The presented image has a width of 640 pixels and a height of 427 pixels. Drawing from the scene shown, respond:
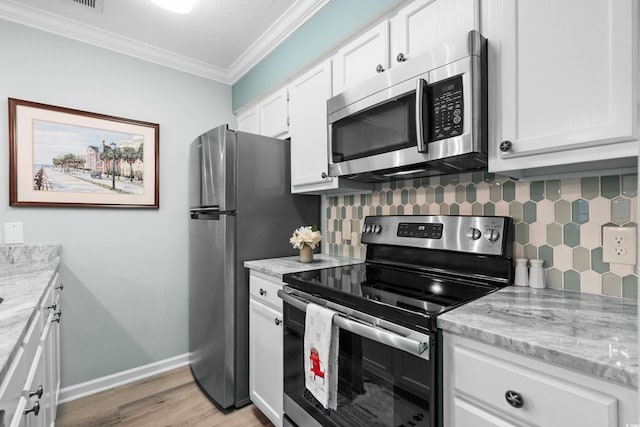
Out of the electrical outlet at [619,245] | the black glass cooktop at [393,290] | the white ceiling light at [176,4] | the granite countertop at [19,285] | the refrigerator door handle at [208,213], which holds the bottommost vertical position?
the black glass cooktop at [393,290]

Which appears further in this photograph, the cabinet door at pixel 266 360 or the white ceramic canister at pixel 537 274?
the cabinet door at pixel 266 360

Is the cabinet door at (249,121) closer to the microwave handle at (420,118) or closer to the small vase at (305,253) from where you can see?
the small vase at (305,253)

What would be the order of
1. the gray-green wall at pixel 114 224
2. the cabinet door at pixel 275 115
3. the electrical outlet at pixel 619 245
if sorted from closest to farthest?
the electrical outlet at pixel 619 245
the gray-green wall at pixel 114 224
the cabinet door at pixel 275 115

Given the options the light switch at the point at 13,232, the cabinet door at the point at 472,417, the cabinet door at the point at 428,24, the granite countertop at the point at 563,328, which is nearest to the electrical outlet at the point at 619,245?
the granite countertop at the point at 563,328

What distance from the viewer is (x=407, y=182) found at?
179 cm

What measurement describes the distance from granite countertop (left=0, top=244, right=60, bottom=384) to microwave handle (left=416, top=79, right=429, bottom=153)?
4.35ft

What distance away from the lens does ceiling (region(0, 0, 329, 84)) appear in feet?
6.51

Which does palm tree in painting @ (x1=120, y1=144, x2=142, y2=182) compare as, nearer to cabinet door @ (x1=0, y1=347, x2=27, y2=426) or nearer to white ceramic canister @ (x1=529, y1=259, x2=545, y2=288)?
cabinet door @ (x1=0, y1=347, x2=27, y2=426)

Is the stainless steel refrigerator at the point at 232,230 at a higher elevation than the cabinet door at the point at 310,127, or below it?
below

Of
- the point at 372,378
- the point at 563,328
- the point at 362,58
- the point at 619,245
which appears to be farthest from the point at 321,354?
the point at 362,58

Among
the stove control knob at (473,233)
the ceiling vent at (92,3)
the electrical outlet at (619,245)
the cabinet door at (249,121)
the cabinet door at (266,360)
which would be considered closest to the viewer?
the electrical outlet at (619,245)

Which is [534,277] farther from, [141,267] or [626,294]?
[141,267]

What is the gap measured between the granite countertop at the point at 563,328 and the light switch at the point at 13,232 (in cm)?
250

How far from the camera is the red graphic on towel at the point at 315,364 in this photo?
1.27m
